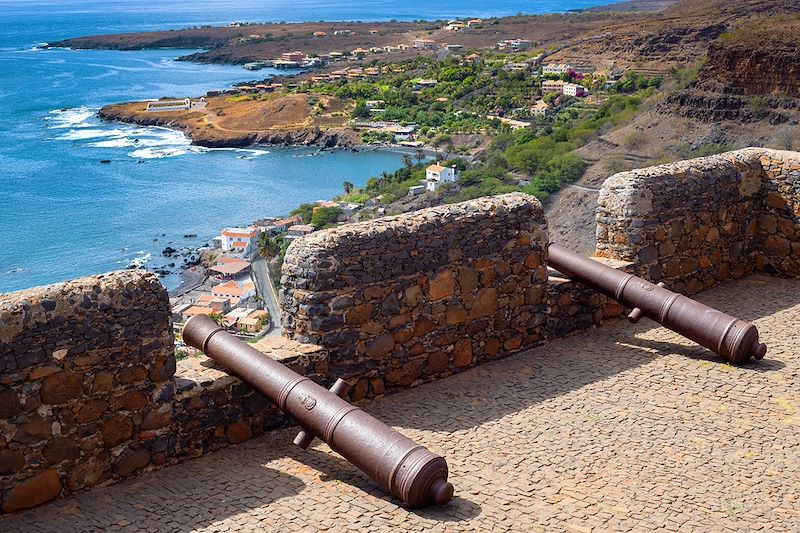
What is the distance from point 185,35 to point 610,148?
144009 millimetres

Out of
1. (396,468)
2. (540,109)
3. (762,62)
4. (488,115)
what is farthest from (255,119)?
(396,468)

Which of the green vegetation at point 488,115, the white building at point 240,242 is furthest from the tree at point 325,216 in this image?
the white building at point 240,242

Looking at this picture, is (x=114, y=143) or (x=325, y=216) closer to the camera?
(x=325, y=216)

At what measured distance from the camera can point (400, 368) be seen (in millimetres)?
7027

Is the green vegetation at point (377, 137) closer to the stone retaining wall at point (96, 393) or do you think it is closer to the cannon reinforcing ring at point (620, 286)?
the cannon reinforcing ring at point (620, 286)

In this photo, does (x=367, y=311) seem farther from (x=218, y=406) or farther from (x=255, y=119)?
(x=255, y=119)

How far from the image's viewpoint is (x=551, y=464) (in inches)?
226

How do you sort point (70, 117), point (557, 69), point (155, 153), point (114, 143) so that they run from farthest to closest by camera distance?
point (557, 69) < point (70, 117) < point (114, 143) < point (155, 153)

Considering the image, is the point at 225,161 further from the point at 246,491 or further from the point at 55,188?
the point at 246,491

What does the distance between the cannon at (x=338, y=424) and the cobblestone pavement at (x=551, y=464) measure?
162 mm

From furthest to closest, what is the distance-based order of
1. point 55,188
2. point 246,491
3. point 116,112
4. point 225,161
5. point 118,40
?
point 118,40
point 116,112
point 225,161
point 55,188
point 246,491

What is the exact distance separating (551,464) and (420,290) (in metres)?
1.85

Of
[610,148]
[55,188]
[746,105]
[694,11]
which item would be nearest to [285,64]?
[694,11]

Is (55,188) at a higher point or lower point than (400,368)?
lower
